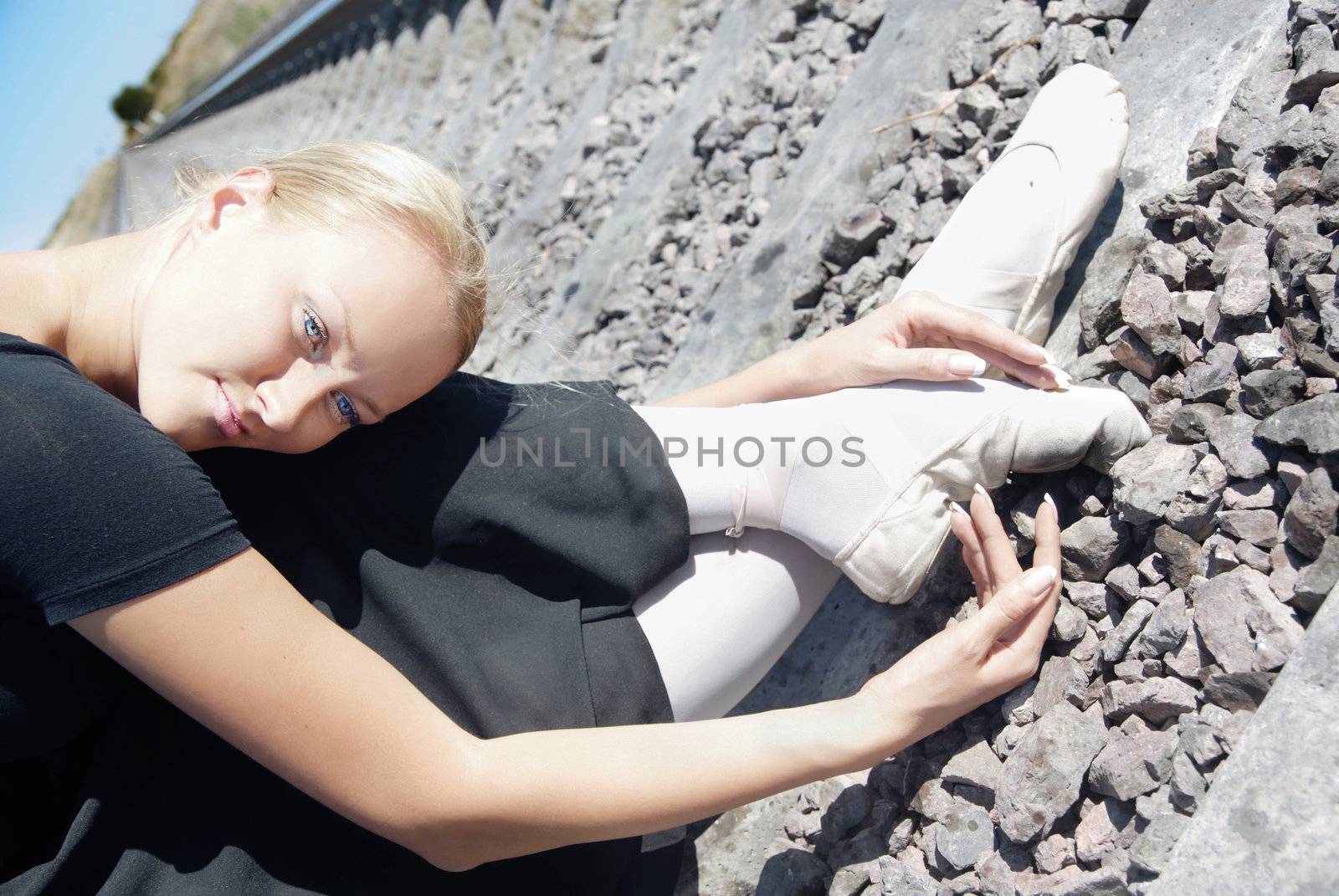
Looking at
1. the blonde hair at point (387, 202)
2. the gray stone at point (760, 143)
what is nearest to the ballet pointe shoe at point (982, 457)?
the blonde hair at point (387, 202)

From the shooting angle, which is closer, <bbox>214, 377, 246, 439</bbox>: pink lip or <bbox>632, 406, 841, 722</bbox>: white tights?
<bbox>214, 377, 246, 439</bbox>: pink lip

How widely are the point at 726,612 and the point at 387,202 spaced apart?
679mm

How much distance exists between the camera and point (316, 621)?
38.3 inches

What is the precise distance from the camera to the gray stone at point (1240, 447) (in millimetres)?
1109

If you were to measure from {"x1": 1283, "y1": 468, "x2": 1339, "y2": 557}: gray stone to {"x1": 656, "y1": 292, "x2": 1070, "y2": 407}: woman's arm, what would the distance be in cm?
32

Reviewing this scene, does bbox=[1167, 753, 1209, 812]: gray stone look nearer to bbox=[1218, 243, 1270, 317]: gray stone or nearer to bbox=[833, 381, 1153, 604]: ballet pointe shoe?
bbox=[833, 381, 1153, 604]: ballet pointe shoe

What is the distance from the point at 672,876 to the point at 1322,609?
2.82 feet

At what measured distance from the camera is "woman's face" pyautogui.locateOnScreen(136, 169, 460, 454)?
3.38ft

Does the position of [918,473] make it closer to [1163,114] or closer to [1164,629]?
[1164,629]

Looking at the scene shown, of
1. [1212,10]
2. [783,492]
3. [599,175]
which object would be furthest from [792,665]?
[599,175]

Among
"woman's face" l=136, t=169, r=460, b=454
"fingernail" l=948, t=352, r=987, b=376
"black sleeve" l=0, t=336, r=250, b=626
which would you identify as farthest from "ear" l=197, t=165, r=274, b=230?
"fingernail" l=948, t=352, r=987, b=376

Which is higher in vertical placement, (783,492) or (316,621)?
(316,621)

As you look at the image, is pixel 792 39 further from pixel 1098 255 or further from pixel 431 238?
pixel 431 238

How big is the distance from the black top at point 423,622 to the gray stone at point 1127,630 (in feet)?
1.79
